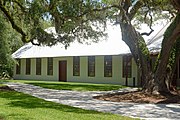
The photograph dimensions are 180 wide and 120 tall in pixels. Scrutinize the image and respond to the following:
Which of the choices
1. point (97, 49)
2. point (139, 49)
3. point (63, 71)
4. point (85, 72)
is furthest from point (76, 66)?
point (139, 49)

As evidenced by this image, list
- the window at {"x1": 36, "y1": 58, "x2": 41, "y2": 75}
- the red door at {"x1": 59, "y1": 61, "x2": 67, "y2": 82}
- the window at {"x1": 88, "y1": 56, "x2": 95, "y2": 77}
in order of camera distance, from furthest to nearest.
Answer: the window at {"x1": 36, "y1": 58, "x2": 41, "y2": 75} → the red door at {"x1": 59, "y1": 61, "x2": 67, "y2": 82} → the window at {"x1": 88, "y1": 56, "x2": 95, "y2": 77}

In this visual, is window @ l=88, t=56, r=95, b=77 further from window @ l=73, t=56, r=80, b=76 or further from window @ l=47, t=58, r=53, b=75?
window @ l=47, t=58, r=53, b=75

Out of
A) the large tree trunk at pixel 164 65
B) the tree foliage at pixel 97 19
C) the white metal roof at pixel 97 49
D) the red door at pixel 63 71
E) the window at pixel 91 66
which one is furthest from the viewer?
the red door at pixel 63 71

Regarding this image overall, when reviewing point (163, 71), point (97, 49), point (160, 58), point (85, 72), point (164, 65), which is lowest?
point (85, 72)

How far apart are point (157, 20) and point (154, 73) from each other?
10.2m

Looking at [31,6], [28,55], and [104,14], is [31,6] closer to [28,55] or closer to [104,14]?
[104,14]

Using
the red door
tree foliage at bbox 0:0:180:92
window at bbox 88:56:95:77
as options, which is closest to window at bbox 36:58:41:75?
the red door

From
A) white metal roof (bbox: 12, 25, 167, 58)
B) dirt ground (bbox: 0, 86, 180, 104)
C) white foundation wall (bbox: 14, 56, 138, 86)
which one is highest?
white metal roof (bbox: 12, 25, 167, 58)

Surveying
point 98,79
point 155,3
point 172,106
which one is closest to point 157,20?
point 98,79

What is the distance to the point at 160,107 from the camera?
497 inches

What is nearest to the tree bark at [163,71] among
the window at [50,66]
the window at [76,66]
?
the window at [76,66]

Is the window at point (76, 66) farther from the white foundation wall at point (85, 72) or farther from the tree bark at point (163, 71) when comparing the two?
the tree bark at point (163, 71)

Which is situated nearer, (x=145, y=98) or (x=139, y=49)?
(x=145, y=98)

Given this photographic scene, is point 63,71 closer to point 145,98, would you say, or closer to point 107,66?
point 107,66
